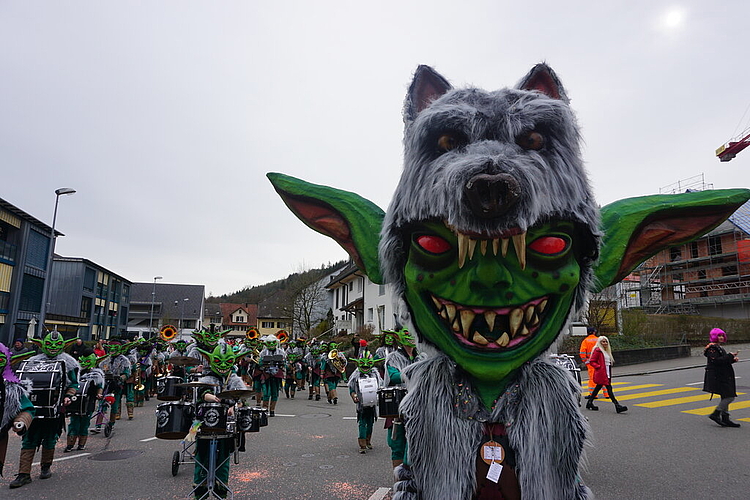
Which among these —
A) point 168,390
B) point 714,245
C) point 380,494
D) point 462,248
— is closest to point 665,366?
point 380,494

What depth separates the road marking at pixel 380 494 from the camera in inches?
205

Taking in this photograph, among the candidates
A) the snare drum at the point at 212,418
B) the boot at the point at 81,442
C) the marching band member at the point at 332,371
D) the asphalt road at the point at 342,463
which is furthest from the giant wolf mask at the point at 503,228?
the marching band member at the point at 332,371

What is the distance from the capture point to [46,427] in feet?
20.0

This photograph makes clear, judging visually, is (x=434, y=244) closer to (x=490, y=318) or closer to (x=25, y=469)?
(x=490, y=318)

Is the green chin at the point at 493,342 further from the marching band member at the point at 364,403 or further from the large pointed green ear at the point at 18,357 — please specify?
the large pointed green ear at the point at 18,357

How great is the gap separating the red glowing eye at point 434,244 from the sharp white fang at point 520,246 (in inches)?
12.7

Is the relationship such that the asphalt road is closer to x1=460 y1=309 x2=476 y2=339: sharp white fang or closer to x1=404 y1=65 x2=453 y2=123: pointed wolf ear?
x1=460 y1=309 x2=476 y2=339: sharp white fang

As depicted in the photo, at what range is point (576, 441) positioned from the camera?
2.28 meters

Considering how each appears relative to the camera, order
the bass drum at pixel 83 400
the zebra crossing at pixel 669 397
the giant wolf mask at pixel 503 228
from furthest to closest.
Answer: the zebra crossing at pixel 669 397 < the bass drum at pixel 83 400 < the giant wolf mask at pixel 503 228

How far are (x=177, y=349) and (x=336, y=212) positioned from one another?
1046 centimetres

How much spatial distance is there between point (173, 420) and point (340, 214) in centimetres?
342

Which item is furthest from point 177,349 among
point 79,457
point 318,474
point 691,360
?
point 691,360

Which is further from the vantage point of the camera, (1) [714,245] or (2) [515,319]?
(1) [714,245]

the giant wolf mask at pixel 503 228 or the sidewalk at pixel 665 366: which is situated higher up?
the giant wolf mask at pixel 503 228
